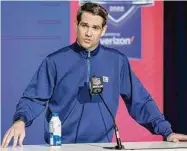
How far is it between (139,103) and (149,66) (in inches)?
65.6

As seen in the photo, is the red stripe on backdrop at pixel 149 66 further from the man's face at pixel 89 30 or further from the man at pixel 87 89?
the man's face at pixel 89 30

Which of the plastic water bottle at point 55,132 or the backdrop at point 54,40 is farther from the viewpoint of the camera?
the backdrop at point 54,40

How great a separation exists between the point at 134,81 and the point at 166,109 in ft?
5.93

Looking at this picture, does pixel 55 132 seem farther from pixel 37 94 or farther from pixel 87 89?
pixel 87 89

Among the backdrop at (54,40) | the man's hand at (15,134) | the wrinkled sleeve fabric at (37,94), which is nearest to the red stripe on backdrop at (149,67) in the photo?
the backdrop at (54,40)

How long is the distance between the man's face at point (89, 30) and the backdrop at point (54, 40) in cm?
143

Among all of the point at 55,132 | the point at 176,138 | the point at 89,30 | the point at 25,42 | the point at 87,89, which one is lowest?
the point at 176,138

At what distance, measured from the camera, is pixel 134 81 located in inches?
140

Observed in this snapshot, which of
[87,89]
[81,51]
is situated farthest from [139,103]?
[81,51]

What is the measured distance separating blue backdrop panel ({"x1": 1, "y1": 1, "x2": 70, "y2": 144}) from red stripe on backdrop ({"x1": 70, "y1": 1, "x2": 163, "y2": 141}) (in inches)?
30.3

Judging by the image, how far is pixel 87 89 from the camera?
3424 millimetres

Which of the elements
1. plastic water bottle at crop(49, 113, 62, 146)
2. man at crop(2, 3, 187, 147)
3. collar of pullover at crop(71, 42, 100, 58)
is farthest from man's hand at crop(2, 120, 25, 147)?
collar of pullover at crop(71, 42, 100, 58)

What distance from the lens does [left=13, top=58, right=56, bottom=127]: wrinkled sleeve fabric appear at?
10.1ft

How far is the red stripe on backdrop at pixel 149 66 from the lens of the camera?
5094 mm
